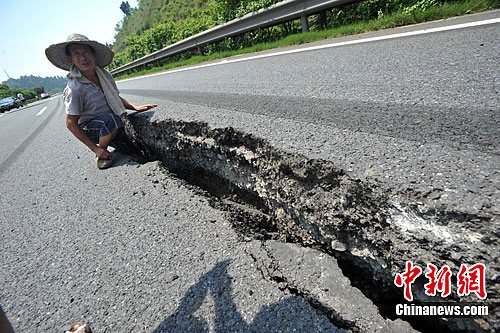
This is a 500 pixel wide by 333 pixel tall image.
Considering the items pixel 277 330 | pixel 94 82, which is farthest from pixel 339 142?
pixel 94 82

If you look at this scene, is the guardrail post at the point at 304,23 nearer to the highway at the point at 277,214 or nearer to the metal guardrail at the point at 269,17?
the metal guardrail at the point at 269,17

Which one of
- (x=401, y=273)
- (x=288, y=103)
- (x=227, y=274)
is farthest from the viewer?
(x=288, y=103)

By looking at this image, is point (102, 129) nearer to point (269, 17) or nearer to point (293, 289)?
point (293, 289)

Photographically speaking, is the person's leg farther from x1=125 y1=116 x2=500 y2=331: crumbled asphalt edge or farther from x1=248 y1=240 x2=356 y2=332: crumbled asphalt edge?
x1=248 y1=240 x2=356 y2=332: crumbled asphalt edge

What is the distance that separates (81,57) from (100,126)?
2.34 feet

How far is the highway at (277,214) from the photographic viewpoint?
1025 millimetres

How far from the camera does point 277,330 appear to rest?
96 centimetres

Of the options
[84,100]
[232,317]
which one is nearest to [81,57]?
[84,100]

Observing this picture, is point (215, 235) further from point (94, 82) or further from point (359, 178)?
point (94, 82)

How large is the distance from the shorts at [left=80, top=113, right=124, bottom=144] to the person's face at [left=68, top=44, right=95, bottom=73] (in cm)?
51

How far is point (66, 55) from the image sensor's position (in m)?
2.85

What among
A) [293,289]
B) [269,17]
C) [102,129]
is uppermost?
[269,17]

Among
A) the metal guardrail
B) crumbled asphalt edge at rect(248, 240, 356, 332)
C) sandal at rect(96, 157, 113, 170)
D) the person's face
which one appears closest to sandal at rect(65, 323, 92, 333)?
crumbled asphalt edge at rect(248, 240, 356, 332)

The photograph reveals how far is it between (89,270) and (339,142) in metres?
1.48
